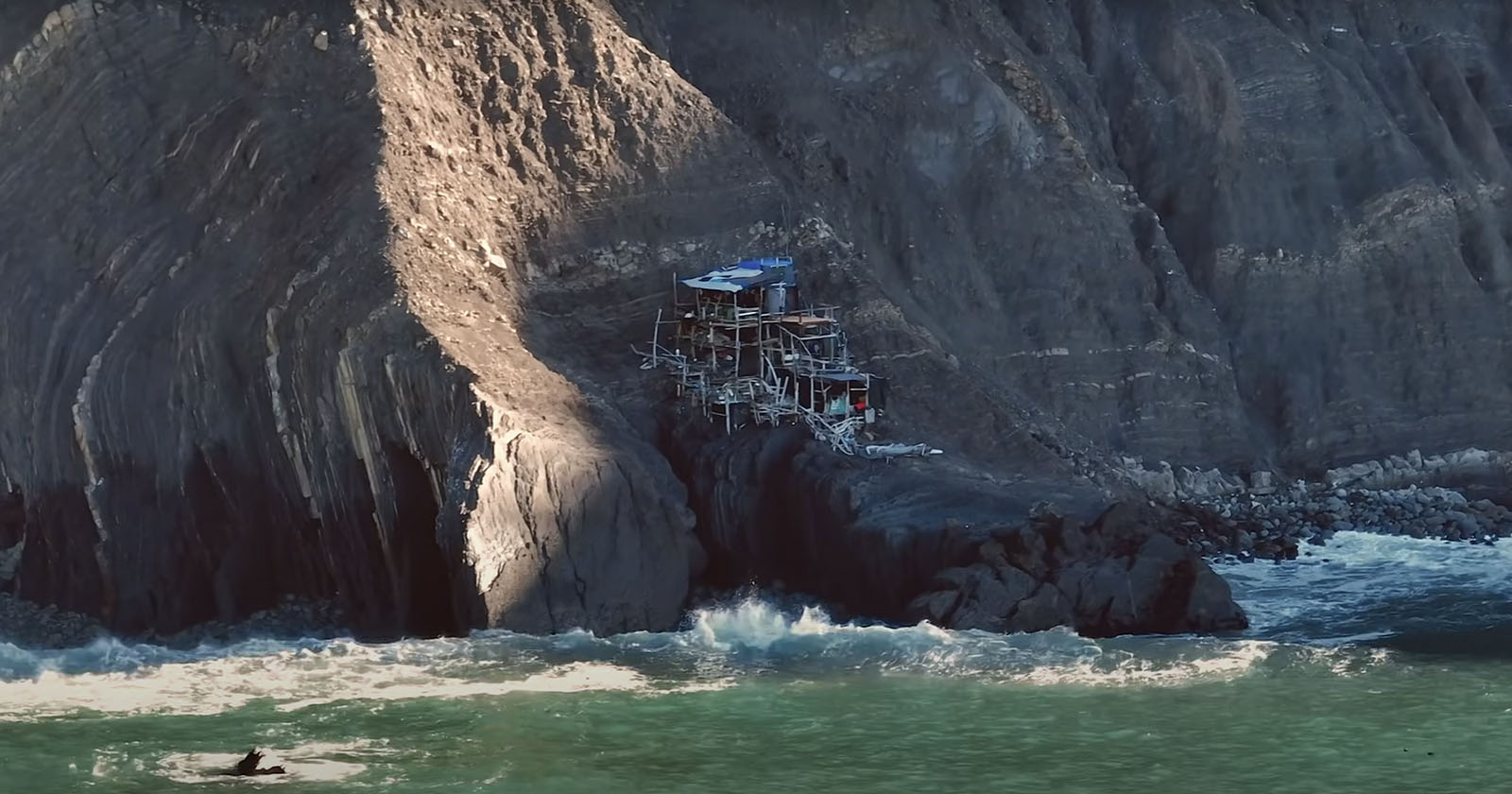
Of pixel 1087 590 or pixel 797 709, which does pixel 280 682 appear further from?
pixel 1087 590

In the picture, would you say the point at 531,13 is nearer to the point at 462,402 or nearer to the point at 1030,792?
the point at 462,402

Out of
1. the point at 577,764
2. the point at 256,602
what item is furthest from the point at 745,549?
the point at 577,764

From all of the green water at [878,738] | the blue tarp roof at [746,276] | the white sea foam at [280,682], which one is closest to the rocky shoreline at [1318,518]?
the blue tarp roof at [746,276]

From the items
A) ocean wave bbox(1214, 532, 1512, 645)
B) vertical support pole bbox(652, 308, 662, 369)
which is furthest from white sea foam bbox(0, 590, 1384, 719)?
vertical support pole bbox(652, 308, 662, 369)

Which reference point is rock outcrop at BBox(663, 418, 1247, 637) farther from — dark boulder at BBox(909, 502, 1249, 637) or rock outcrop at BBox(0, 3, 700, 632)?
rock outcrop at BBox(0, 3, 700, 632)

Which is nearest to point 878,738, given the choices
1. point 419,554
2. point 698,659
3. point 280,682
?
point 698,659

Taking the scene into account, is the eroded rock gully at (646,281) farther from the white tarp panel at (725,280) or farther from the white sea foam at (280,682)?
the white sea foam at (280,682)
